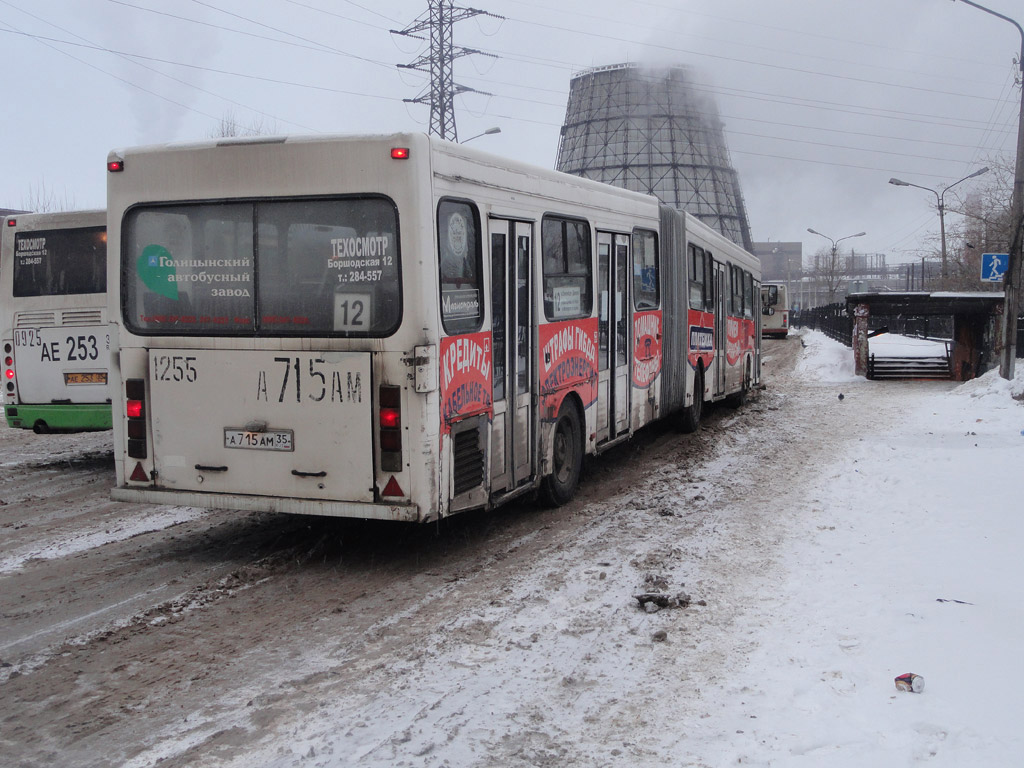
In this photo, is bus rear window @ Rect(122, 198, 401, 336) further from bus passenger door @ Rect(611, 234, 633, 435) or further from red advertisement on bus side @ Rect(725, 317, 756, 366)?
red advertisement on bus side @ Rect(725, 317, 756, 366)

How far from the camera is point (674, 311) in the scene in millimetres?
12383

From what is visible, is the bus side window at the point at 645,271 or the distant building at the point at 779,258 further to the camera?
the distant building at the point at 779,258

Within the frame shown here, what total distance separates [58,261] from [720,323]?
10.0 m

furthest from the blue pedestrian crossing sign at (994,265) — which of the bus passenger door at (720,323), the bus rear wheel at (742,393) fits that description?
the bus passenger door at (720,323)

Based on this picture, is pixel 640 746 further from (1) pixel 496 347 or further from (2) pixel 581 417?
(2) pixel 581 417

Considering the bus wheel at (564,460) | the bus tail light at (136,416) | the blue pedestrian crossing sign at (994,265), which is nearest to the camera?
the bus tail light at (136,416)

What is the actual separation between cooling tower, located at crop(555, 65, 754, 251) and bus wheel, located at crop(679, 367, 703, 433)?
6128 cm

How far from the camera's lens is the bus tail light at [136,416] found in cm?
671

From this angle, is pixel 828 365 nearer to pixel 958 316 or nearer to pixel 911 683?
pixel 958 316

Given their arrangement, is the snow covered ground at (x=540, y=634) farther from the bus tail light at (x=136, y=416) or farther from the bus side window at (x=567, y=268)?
the bus side window at (x=567, y=268)

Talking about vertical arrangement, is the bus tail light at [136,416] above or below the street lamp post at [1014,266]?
below

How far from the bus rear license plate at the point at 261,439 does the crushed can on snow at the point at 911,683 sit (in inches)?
159

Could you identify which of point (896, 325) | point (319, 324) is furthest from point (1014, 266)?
point (896, 325)

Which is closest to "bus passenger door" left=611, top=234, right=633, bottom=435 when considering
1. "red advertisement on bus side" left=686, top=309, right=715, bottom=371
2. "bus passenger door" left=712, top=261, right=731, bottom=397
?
"red advertisement on bus side" left=686, top=309, right=715, bottom=371
